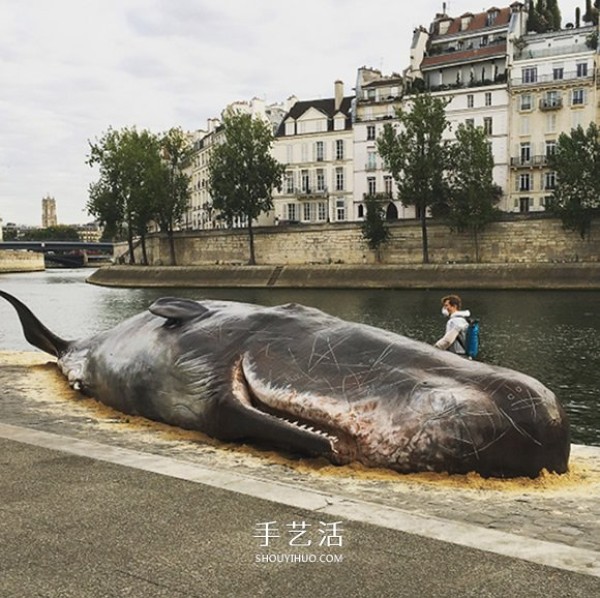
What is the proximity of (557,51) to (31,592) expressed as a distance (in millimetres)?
83485

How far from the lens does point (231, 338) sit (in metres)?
9.52

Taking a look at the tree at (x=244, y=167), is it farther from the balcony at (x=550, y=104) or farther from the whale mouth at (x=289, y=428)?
the whale mouth at (x=289, y=428)

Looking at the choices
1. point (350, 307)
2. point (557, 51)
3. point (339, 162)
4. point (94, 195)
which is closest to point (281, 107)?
point (339, 162)

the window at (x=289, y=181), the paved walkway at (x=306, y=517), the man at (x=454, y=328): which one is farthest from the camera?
the window at (x=289, y=181)

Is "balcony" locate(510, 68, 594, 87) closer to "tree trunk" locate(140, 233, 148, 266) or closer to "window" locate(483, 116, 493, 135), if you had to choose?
"window" locate(483, 116, 493, 135)

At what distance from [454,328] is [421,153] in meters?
58.9

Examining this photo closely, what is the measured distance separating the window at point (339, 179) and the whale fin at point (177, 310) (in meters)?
83.0

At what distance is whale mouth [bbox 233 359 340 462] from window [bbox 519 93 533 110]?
76518 mm

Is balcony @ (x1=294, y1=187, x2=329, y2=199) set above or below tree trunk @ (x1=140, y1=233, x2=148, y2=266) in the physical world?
above

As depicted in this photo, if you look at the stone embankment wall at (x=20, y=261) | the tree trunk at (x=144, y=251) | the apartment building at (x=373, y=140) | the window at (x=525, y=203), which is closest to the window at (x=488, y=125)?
the window at (x=525, y=203)

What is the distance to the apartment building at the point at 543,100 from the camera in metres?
75.8

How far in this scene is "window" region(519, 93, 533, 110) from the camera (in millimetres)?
78375

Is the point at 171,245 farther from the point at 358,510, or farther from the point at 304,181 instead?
the point at 358,510

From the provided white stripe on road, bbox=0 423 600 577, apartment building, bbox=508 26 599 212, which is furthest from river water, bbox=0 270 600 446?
apartment building, bbox=508 26 599 212
